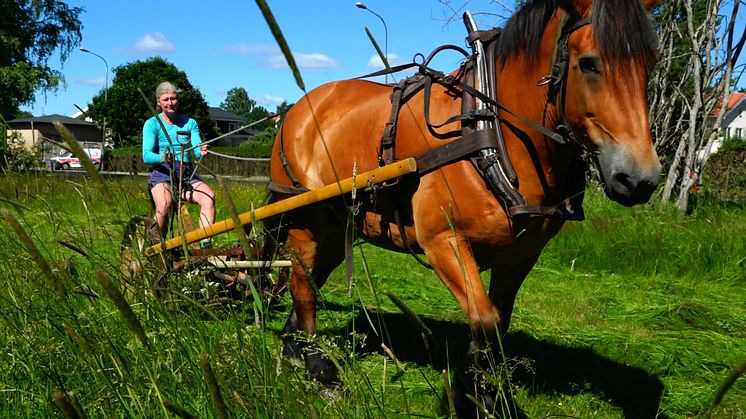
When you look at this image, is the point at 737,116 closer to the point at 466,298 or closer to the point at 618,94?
the point at 466,298

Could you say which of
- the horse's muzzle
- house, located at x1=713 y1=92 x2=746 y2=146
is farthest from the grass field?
house, located at x1=713 y1=92 x2=746 y2=146

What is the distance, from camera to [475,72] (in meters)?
3.71

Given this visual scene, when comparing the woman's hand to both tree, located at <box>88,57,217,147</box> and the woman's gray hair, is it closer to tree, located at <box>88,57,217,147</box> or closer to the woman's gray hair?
the woman's gray hair

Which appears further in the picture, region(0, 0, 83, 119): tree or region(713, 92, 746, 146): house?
region(713, 92, 746, 146): house

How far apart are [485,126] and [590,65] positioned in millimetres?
657

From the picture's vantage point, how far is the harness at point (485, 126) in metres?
3.17

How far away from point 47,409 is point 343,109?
2786mm

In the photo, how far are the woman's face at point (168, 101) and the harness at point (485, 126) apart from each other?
2738mm

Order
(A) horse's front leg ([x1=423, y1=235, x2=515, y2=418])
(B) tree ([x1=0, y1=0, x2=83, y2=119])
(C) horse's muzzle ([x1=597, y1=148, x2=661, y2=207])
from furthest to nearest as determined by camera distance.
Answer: (B) tree ([x1=0, y1=0, x2=83, y2=119]) < (A) horse's front leg ([x1=423, y1=235, x2=515, y2=418]) < (C) horse's muzzle ([x1=597, y1=148, x2=661, y2=207])

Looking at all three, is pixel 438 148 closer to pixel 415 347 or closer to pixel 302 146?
pixel 302 146

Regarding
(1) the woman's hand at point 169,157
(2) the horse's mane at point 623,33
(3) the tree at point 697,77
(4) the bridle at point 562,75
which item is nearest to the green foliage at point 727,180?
(3) the tree at point 697,77

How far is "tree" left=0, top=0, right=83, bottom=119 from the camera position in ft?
106

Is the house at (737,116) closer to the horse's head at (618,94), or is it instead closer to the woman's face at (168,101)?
the woman's face at (168,101)

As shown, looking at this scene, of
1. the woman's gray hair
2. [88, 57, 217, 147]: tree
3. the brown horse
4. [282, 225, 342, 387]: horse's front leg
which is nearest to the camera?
the brown horse
